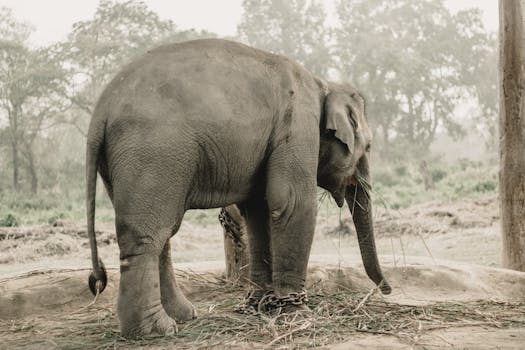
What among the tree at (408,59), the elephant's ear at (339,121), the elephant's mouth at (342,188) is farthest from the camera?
the tree at (408,59)

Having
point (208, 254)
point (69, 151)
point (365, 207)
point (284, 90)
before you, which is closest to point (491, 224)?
point (208, 254)

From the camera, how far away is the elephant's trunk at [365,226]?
14.5ft

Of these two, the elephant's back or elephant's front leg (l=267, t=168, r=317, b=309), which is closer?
the elephant's back

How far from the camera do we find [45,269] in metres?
4.89

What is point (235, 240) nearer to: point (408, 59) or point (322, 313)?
point (322, 313)

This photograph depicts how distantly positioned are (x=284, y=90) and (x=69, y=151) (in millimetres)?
33312

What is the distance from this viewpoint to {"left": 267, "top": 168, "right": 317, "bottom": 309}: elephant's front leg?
3.81 m

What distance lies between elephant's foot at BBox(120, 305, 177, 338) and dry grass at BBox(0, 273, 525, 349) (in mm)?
46

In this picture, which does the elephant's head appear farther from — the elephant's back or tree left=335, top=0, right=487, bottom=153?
tree left=335, top=0, right=487, bottom=153

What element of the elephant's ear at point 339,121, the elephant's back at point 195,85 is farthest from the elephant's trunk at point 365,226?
the elephant's back at point 195,85

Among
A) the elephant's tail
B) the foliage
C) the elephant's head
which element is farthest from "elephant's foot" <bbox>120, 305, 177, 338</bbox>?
the foliage

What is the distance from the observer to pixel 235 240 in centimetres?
515

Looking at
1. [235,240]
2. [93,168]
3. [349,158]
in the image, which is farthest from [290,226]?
[235,240]

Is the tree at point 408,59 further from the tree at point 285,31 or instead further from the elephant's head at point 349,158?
the elephant's head at point 349,158
